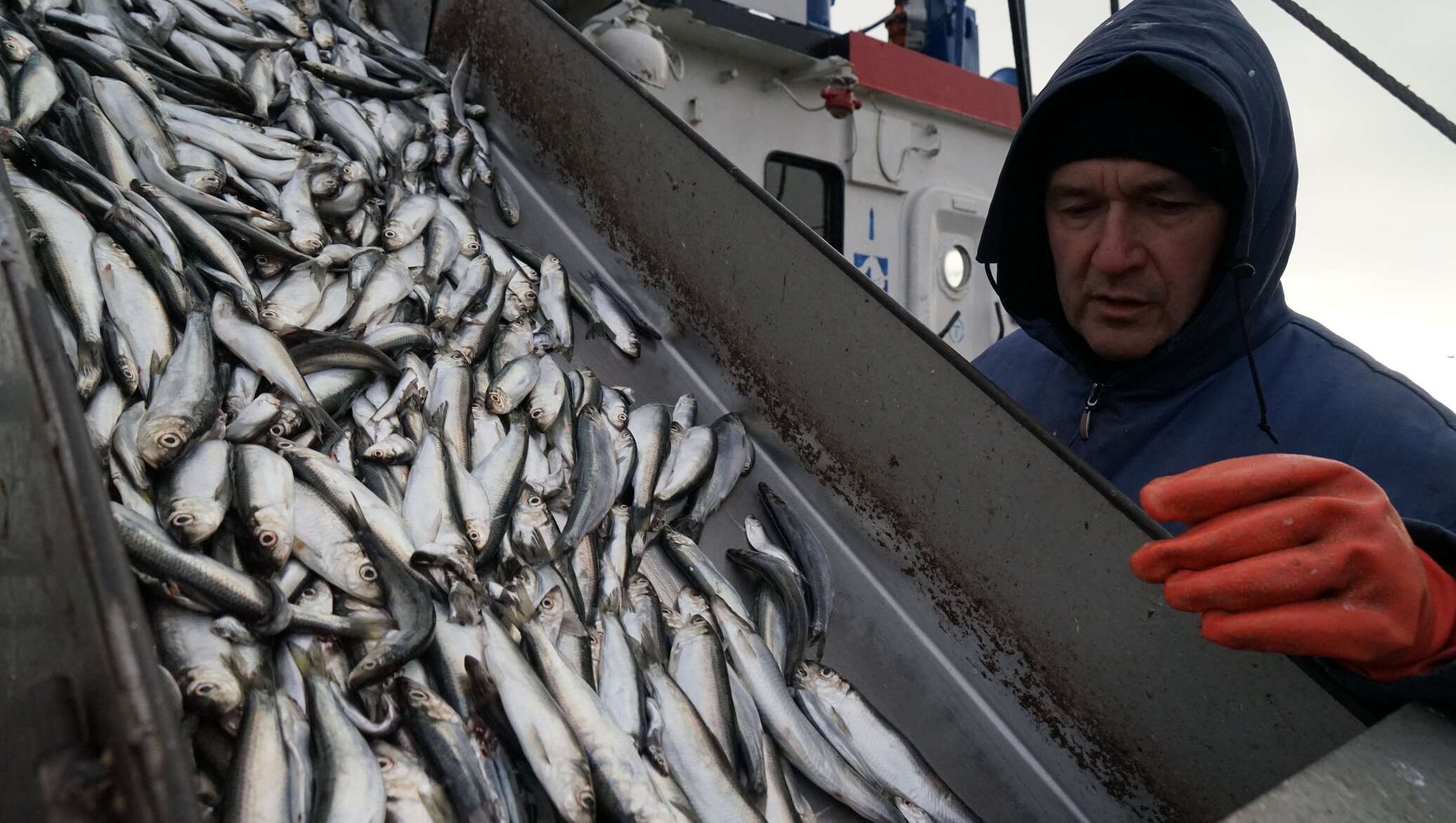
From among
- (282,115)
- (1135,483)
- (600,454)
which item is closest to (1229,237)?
(1135,483)

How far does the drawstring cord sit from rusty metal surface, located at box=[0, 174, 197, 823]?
1579 millimetres

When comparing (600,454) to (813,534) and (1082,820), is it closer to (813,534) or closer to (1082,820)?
(813,534)

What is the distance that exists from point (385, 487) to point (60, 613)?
3.47 ft

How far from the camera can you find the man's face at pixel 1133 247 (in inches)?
64.1

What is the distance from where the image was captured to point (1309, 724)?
4.01 ft

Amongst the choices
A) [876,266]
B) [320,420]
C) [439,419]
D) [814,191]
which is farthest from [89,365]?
[876,266]

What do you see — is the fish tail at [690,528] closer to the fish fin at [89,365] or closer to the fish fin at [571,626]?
the fish fin at [571,626]

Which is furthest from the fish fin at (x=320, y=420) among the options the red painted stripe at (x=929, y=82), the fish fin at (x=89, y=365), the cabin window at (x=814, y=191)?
the red painted stripe at (x=929, y=82)

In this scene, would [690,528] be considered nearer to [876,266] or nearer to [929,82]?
[876,266]

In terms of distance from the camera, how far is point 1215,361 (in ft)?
5.55

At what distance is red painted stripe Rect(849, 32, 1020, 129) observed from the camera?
4.96 metres

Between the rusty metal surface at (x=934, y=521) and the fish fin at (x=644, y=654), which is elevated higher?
the rusty metal surface at (x=934, y=521)

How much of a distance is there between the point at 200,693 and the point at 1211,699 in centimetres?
143

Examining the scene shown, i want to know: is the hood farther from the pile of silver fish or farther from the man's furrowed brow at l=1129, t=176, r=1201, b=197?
the pile of silver fish
